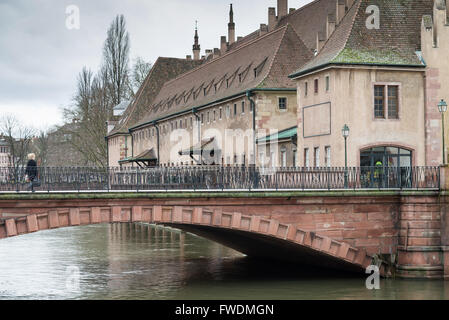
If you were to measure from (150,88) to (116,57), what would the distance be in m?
4.54

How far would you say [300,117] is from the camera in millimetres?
44531

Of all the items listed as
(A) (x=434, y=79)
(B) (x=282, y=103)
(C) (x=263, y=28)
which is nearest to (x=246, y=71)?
(B) (x=282, y=103)

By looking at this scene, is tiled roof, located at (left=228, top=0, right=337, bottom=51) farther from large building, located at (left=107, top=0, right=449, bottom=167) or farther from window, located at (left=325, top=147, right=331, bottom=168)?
window, located at (left=325, top=147, right=331, bottom=168)

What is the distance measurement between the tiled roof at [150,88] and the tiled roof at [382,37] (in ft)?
166

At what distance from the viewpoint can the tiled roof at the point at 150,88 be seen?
92.1m

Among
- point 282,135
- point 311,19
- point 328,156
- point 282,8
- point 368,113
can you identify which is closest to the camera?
point 368,113

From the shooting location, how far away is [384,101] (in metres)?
39.8

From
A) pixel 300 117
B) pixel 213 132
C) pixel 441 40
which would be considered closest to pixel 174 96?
pixel 213 132

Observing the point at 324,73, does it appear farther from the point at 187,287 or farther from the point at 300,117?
Result: the point at 187,287

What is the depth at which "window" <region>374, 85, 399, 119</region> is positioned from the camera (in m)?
39.9

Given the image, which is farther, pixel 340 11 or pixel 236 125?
pixel 236 125

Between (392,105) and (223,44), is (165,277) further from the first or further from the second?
(223,44)

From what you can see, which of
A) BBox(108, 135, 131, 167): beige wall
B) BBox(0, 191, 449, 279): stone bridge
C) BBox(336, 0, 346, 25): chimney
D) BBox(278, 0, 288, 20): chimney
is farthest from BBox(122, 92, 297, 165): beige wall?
BBox(108, 135, 131, 167): beige wall

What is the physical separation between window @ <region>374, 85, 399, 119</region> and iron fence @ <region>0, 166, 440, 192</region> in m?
5.32
